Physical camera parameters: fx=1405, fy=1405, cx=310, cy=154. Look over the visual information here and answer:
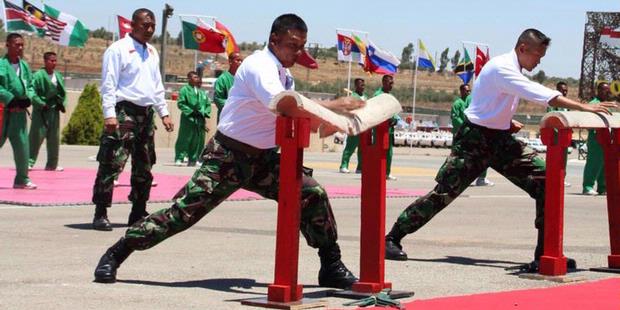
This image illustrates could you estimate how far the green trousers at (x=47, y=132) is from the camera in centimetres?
2098

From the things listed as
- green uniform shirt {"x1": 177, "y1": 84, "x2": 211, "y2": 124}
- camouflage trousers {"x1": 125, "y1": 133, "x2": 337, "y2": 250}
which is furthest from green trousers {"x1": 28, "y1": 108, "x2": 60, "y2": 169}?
camouflage trousers {"x1": 125, "y1": 133, "x2": 337, "y2": 250}

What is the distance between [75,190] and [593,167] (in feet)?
27.9

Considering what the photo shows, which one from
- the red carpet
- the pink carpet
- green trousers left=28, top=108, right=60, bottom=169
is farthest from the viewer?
green trousers left=28, top=108, right=60, bottom=169

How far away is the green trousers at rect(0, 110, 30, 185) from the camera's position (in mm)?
16562

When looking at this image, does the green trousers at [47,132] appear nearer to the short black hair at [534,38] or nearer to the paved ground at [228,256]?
the paved ground at [228,256]

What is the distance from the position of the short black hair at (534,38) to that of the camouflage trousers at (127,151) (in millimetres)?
3486

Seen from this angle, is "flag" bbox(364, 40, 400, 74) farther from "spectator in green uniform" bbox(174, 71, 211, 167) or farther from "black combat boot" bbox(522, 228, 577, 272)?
"black combat boot" bbox(522, 228, 577, 272)

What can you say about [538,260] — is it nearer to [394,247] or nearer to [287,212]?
[394,247]

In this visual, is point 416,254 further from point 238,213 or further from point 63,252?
point 238,213

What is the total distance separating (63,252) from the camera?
10477mm

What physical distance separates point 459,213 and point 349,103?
8.16m

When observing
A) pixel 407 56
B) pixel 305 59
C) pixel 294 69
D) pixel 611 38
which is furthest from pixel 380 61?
pixel 407 56

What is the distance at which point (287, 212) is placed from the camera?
7852 millimetres

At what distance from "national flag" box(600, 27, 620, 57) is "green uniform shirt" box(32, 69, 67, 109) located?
39094mm
